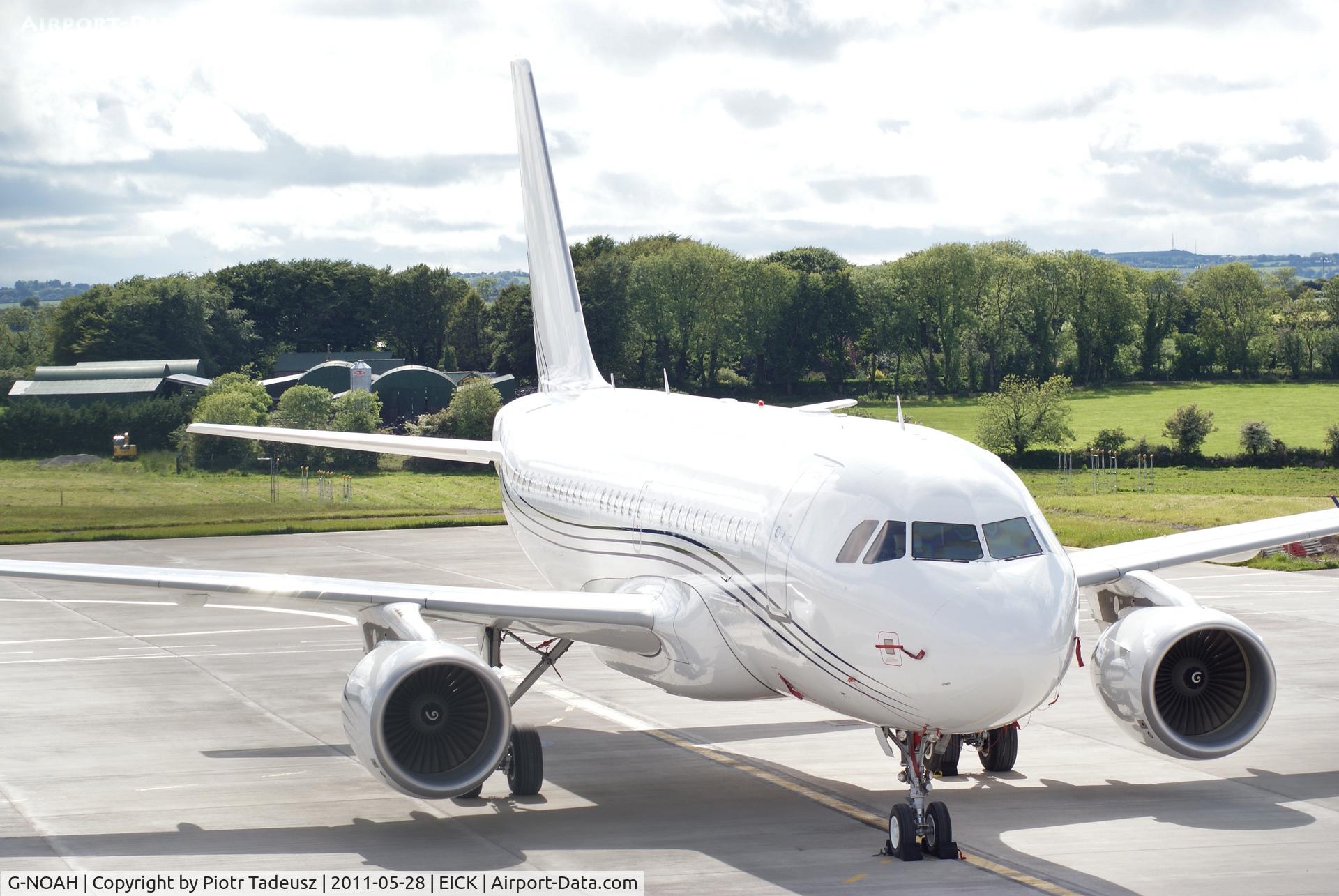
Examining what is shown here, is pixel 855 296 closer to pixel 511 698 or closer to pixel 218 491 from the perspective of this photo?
pixel 218 491

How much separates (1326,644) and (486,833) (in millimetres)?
20727

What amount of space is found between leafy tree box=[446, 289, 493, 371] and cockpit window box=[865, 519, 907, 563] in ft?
436

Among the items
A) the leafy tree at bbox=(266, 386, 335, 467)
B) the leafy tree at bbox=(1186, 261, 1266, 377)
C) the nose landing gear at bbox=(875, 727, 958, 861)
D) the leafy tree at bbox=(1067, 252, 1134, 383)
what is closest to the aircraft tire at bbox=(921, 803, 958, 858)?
the nose landing gear at bbox=(875, 727, 958, 861)

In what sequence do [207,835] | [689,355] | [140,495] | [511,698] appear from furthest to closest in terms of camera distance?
1. [689,355]
2. [140,495]
3. [511,698]
4. [207,835]

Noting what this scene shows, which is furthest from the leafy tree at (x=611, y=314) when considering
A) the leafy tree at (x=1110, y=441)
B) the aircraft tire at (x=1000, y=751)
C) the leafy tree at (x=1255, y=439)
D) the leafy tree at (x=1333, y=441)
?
the aircraft tire at (x=1000, y=751)

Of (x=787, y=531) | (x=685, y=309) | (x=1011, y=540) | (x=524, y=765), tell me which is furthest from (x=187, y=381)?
(x=1011, y=540)

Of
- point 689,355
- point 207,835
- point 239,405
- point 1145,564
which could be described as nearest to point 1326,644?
point 1145,564

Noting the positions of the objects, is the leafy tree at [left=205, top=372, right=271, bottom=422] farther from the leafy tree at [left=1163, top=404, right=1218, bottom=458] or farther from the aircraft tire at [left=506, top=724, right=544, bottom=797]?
the aircraft tire at [left=506, top=724, right=544, bottom=797]

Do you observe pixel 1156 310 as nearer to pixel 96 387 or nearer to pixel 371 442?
pixel 96 387

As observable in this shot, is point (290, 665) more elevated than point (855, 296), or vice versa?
point (855, 296)

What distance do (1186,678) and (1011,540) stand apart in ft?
14.6

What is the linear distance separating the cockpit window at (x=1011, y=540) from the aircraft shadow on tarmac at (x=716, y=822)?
11.0 ft

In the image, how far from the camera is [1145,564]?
20.2 meters

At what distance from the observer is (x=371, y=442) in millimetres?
28125
